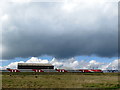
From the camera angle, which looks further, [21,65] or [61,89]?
[21,65]

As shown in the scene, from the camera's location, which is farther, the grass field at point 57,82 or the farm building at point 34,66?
the farm building at point 34,66

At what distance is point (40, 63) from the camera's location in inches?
6757

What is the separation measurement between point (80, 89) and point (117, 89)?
639 cm

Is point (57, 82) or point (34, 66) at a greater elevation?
point (34, 66)

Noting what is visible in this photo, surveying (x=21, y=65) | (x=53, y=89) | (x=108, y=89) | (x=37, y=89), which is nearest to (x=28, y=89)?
(x=37, y=89)

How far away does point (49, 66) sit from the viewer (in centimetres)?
17000

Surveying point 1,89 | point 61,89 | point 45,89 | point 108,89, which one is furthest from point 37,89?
point 108,89

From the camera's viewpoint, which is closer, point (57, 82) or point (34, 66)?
point (57, 82)

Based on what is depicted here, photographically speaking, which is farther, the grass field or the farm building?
the farm building

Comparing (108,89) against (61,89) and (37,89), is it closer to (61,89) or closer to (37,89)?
(61,89)

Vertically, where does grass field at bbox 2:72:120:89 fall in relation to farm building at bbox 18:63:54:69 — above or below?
below

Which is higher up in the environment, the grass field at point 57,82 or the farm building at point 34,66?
the farm building at point 34,66

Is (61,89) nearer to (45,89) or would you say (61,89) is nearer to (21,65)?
(45,89)

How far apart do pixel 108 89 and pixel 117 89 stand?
1.58m
